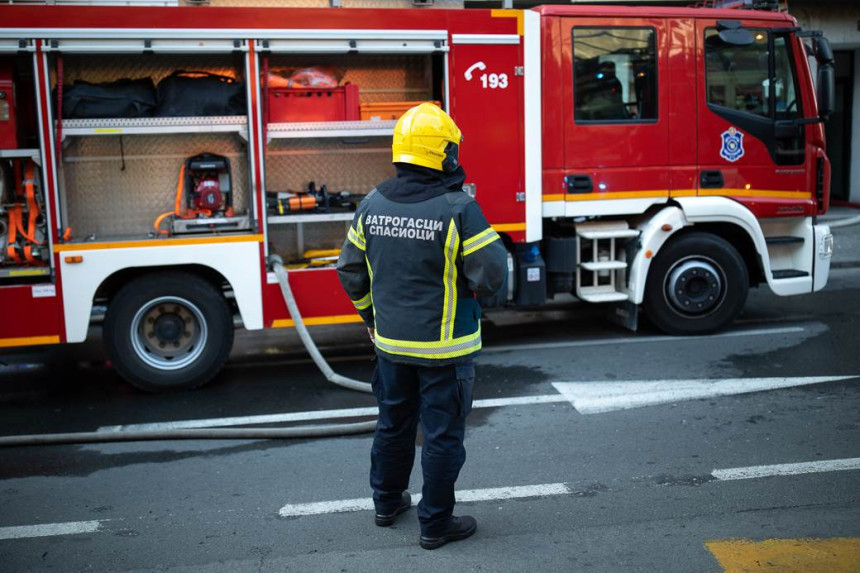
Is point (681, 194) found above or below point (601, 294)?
above

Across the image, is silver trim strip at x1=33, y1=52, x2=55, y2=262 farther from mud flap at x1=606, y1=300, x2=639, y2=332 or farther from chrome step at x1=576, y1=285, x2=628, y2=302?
mud flap at x1=606, y1=300, x2=639, y2=332

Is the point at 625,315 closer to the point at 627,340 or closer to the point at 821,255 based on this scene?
the point at 627,340

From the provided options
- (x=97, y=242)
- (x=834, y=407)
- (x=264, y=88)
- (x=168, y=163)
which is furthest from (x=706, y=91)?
(x=97, y=242)

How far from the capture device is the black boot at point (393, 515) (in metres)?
4.45

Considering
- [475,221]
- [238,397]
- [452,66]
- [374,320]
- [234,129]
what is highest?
[452,66]

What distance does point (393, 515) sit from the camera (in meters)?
4.46

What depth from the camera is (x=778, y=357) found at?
7.53 m

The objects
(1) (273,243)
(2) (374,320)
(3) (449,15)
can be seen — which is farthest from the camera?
(1) (273,243)

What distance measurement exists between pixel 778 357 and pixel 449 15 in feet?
12.5

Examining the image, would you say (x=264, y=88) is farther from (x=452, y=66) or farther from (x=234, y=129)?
(x=452, y=66)

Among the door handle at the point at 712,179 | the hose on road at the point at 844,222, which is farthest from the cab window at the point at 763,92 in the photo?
the hose on road at the point at 844,222

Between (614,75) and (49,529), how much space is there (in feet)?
18.6

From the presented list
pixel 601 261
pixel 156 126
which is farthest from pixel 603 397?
pixel 156 126

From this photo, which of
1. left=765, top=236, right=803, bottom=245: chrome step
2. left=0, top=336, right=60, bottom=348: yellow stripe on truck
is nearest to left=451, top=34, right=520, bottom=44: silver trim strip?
left=765, top=236, right=803, bottom=245: chrome step
